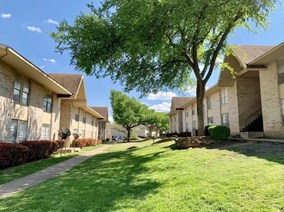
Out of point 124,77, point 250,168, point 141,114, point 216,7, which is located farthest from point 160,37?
point 141,114

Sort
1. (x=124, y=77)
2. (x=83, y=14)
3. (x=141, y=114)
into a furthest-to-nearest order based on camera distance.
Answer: (x=141, y=114)
(x=124, y=77)
(x=83, y=14)

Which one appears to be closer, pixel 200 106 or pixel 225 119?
pixel 200 106

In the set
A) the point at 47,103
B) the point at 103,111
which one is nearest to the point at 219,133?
the point at 47,103

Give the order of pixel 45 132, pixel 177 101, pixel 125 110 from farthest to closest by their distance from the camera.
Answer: pixel 125 110, pixel 177 101, pixel 45 132

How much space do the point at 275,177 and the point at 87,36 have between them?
1149 centimetres

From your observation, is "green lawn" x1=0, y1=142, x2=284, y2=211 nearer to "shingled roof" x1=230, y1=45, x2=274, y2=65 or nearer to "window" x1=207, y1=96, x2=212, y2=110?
"shingled roof" x1=230, y1=45, x2=274, y2=65

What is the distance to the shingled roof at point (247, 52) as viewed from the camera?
19.3 metres

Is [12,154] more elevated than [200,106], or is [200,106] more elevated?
[200,106]

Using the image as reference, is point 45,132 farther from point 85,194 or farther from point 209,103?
point 209,103

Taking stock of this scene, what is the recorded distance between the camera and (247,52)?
Result: 20.5 metres

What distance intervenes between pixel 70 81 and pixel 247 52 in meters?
17.4

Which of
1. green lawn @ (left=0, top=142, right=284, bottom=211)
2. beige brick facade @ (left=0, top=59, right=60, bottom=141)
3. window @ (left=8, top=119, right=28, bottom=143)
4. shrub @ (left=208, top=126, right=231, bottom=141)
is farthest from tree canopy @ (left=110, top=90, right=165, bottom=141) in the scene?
green lawn @ (left=0, top=142, right=284, bottom=211)

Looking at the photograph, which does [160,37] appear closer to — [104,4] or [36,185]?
[104,4]

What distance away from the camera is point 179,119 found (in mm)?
50750
